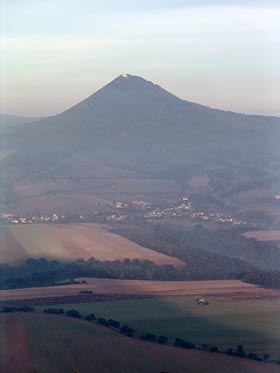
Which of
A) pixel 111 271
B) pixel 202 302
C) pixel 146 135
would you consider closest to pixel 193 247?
pixel 111 271

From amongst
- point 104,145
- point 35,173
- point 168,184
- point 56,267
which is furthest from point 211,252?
point 104,145

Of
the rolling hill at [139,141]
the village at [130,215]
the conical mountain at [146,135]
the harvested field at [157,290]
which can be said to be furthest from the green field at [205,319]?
the conical mountain at [146,135]

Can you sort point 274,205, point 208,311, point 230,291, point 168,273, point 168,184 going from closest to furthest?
1. point 208,311
2. point 230,291
3. point 168,273
4. point 274,205
5. point 168,184

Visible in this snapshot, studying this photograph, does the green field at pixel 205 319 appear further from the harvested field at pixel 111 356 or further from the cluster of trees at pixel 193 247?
the cluster of trees at pixel 193 247

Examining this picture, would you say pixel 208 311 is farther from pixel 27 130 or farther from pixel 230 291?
pixel 27 130

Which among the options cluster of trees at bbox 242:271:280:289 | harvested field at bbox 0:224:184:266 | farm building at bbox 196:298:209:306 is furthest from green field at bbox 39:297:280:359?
harvested field at bbox 0:224:184:266

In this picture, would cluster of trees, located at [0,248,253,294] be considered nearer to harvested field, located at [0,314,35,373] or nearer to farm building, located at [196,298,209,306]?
farm building, located at [196,298,209,306]
